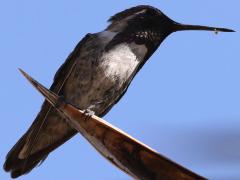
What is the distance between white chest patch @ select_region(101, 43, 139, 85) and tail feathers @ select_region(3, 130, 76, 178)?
2.07 ft

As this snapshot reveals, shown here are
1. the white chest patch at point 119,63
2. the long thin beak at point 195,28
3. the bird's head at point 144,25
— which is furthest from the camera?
the bird's head at point 144,25

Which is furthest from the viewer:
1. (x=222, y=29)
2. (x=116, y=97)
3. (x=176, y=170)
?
(x=116, y=97)

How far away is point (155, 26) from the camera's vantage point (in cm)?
446

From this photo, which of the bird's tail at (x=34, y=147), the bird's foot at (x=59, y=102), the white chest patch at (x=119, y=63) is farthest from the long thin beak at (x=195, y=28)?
the bird's foot at (x=59, y=102)

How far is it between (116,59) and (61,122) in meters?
0.77

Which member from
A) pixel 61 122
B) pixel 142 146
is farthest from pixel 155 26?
pixel 142 146

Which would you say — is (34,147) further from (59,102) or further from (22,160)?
(59,102)

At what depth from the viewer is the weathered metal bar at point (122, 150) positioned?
1229mm

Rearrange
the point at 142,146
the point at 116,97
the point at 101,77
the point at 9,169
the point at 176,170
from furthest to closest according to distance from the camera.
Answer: the point at 116,97 → the point at 101,77 → the point at 9,169 → the point at 142,146 → the point at 176,170

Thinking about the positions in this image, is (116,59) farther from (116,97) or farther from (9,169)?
(9,169)

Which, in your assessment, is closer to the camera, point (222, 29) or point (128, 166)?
point (128, 166)

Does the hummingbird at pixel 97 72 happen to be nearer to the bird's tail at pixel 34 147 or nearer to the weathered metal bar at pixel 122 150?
the bird's tail at pixel 34 147

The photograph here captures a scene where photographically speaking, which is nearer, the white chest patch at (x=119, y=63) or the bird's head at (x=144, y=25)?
the white chest patch at (x=119, y=63)

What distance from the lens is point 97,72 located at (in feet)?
14.0
